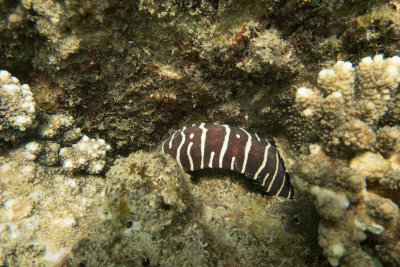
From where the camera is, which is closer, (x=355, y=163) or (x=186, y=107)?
(x=355, y=163)

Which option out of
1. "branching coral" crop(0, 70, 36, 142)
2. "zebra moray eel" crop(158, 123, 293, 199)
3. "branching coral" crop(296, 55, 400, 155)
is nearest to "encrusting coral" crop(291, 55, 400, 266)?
"branching coral" crop(296, 55, 400, 155)

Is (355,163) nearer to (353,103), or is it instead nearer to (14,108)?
(353,103)

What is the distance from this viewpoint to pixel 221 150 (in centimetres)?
411

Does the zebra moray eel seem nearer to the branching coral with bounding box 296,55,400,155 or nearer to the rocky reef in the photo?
the rocky reef

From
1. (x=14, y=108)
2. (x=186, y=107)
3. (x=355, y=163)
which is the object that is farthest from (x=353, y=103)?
(x=14, y=108)

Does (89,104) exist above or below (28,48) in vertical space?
below

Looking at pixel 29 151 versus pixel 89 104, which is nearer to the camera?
pixel 29 151

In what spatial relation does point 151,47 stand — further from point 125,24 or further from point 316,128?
point 316,128

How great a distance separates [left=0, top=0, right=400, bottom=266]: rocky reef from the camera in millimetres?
2637

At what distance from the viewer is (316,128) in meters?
3.14

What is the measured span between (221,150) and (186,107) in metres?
1.03

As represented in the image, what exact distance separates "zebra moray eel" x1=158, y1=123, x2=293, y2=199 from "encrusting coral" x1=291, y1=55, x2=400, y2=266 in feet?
3.83

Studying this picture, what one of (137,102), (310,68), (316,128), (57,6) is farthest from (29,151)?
(310,68)

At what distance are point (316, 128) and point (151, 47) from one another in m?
2.68
